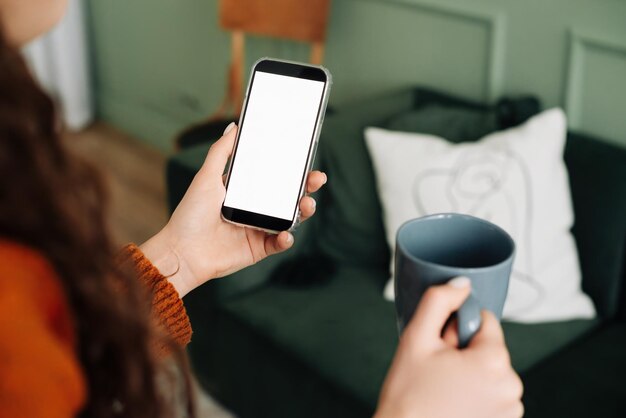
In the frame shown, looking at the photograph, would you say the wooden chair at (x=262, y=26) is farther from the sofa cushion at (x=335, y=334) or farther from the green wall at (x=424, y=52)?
the sofa cushion at (x=335, y=334)

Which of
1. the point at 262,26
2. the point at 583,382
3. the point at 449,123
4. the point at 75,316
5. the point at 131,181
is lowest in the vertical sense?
the point at 131,181

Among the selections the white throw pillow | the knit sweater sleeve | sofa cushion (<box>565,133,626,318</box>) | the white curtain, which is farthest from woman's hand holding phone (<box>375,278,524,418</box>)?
the white curtain

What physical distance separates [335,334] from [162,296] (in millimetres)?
733

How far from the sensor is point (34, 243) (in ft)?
1.38

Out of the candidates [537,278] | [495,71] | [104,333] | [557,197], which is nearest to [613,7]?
[495,71]

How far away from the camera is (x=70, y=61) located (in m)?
3.44

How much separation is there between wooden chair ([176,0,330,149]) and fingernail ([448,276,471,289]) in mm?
1645

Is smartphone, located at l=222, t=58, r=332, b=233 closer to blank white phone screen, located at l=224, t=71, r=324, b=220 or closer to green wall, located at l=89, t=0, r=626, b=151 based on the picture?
blank white phone screen, located at l=224, t=71, r=324, b=220

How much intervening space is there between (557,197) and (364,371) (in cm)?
56

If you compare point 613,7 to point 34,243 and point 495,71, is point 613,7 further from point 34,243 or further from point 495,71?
point 34,243

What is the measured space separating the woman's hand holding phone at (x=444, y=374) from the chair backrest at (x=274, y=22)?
182cm

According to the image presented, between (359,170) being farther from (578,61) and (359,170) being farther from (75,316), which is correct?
(75,316)

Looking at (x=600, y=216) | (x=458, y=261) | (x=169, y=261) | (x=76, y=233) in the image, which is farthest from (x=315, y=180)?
(x=600, y=216)

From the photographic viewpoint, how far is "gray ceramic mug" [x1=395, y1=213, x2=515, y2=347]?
0.61 metres
